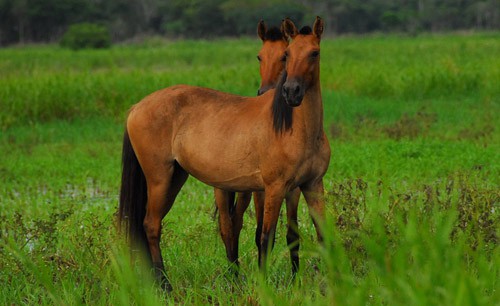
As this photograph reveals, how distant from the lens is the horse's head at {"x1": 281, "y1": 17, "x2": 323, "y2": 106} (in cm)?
461

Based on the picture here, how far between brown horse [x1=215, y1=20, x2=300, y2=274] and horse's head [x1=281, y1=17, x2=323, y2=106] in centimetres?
74

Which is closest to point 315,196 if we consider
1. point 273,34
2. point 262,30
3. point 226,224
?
point 226,224

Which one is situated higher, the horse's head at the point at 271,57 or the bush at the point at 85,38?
the horse's head at the point at 271,57

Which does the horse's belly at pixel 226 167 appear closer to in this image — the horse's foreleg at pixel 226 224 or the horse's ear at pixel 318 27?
the horse's foreleg at pixel 226 224

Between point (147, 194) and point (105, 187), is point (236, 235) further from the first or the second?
point (105, 187)

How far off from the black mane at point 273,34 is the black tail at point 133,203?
1.38m

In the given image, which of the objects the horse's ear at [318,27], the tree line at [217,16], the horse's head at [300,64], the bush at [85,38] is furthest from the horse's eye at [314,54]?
the tree line at [217,16]

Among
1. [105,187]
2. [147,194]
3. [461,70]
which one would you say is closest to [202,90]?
[147,194]

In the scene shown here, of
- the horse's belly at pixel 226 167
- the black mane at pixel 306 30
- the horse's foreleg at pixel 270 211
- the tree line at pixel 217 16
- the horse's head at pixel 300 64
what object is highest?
the black mane at pixel 306 30

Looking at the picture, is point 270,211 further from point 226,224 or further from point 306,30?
point 306,30

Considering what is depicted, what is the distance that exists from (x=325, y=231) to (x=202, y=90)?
2.88 m

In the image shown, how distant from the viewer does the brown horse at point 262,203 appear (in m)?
5.35

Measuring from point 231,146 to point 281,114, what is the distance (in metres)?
0.45

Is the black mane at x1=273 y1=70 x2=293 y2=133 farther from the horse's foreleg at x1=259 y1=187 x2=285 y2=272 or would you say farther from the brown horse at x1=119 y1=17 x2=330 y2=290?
the horse's foreleg at x1=259 y1=187 x2=285 y2=272
